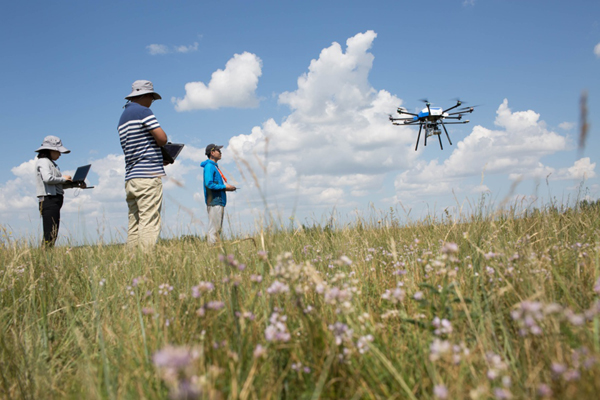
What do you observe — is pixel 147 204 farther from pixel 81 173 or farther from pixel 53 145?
pixel 53 145

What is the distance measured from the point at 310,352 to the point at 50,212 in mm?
7495

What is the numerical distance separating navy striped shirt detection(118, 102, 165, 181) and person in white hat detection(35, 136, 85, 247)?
2649 millimetres

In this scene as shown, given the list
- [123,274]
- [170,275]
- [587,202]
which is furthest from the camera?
[587,202]

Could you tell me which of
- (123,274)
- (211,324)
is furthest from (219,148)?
(211,324)

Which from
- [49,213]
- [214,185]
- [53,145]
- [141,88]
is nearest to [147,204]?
[141,88]

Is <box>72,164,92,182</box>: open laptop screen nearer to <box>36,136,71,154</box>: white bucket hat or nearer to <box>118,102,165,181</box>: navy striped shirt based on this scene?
<box>36,136,71,154</box>: white bucket hat

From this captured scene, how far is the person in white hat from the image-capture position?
7.25 m

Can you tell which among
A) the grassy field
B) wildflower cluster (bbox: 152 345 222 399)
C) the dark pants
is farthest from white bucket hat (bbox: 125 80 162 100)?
wildflower cluster (bbox: 152 345 222 399)

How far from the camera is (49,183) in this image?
725cm

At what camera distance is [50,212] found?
7387 millimetres

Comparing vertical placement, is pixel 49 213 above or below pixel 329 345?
above

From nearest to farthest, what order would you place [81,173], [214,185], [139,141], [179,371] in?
[179,371]
[139,141]
[81,173]
[214,185]

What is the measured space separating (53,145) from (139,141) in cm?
314

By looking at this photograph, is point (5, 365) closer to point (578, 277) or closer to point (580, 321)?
point (580, 321)
